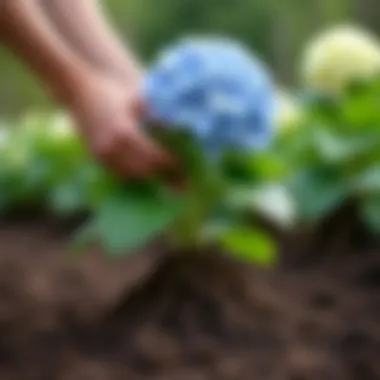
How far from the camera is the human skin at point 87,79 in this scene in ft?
2.87

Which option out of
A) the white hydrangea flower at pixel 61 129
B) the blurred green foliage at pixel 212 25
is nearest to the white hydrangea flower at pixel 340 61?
the white hydrangea flower at pixel 61 129

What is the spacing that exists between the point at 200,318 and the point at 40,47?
287mm

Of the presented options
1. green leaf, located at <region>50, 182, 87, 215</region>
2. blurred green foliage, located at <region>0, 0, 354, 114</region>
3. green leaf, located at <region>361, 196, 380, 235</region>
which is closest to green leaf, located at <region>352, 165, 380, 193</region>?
green leaf, located at <region>361, 196, 380, 235</region>

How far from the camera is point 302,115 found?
4.16 feet

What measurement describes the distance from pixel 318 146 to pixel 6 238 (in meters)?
0.47

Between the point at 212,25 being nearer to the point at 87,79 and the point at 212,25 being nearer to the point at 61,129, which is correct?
the point at 61,129

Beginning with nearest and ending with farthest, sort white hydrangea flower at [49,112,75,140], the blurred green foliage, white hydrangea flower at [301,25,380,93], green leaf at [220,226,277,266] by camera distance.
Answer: green leaf at [220,226,277,266] → white hydrangea flower at [301,25,380,93] → white hydrangea flower at [49,112,75,140] → the blurred green foliage

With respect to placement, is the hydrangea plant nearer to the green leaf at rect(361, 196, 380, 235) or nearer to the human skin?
the human skin

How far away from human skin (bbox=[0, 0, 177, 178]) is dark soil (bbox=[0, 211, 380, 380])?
0.13 meters

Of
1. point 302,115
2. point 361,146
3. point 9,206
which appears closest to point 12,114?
point 9,206

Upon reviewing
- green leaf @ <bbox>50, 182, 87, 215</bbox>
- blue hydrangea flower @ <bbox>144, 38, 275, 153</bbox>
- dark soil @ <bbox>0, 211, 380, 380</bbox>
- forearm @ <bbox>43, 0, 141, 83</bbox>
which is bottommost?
dark soil @ <bbox>0, 211, 380, 380</bbox>

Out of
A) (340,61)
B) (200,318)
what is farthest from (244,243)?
(340,61)

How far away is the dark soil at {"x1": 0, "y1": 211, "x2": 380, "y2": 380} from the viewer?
0.81 m

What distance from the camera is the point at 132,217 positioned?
869 mm
